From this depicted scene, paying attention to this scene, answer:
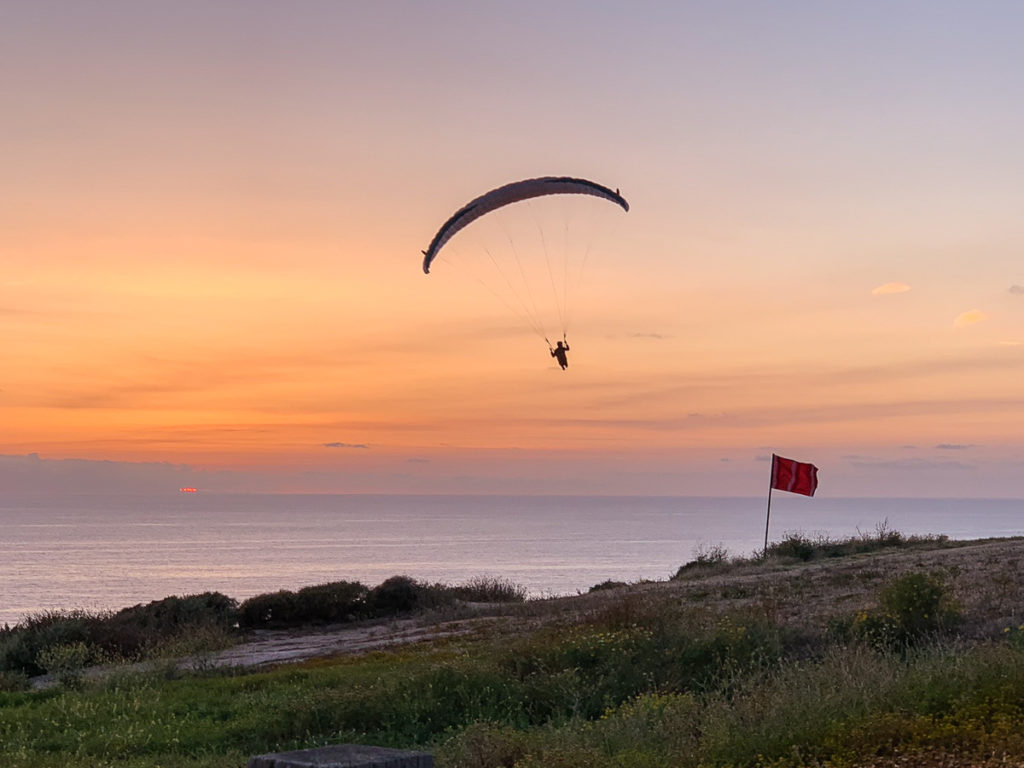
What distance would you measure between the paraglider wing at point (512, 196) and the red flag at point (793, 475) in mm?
20039

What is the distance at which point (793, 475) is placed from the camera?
4200 cm

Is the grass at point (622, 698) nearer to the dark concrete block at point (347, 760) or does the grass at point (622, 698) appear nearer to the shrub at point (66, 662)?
the shrub at point (66, 662)

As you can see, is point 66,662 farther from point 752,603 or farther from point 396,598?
point 752,603

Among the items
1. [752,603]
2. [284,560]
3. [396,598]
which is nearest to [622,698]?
[752,603]

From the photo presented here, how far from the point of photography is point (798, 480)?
42094 millimetres

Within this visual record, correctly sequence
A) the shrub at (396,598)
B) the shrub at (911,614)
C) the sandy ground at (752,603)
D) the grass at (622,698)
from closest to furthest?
the grass at (622,698), the shrub at (911,614), the sandy ground at (752,603), the shrub at (396,598)

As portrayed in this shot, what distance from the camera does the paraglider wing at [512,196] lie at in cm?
2392

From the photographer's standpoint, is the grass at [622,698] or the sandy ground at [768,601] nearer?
the grass at [622,698]

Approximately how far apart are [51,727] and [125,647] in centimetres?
1276

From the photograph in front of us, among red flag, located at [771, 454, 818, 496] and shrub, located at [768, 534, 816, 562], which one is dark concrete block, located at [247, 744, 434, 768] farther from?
red flag, located at [771, 454, 818, 496]

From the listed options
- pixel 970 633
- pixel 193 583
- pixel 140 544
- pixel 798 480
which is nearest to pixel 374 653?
pixel 970 633

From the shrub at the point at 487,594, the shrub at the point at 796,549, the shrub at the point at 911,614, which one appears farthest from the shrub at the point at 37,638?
the shrub at the point at 796,549

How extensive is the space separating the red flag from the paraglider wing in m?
20.0

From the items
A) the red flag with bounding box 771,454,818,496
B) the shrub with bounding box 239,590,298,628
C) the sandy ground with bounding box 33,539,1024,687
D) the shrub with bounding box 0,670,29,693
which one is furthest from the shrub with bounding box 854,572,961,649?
the red flag with bounding box 771,454,818,496
